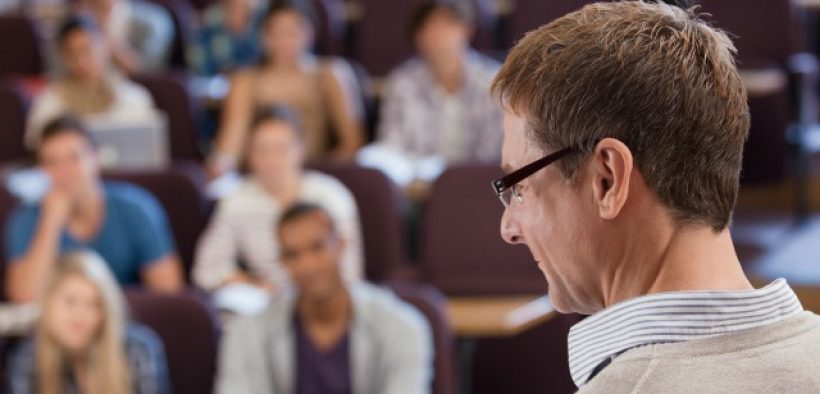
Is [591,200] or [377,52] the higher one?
[591,200]

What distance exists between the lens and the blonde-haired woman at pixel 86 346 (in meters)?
2.79

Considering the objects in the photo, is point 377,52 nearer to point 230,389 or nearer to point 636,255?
point 230,389

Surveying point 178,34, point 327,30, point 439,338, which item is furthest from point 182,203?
point 178,34

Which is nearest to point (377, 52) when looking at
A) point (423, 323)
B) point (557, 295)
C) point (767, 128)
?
point (767, 128)

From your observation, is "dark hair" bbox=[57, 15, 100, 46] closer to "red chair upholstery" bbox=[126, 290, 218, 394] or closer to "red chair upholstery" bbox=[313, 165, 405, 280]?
"red chair upholstery" bbox=[313, 165, 405, 280]

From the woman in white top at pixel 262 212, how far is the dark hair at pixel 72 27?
1.00m

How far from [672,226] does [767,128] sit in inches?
133

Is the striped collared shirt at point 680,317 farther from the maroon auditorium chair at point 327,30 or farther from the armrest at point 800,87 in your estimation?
the maroon auditorium chair at point 327,30

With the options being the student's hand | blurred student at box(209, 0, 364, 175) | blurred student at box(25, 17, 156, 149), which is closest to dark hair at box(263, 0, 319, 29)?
blurred student at box(209, 0, 364, 175)

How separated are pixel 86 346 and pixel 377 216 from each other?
0.90 meters

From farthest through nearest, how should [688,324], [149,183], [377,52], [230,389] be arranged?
[377,52]
[149,183]
[230,389]
[688,324]

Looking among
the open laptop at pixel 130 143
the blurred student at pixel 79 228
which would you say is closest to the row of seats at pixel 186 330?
the blurred student at pixel 79 228

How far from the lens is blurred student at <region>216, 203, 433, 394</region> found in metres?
2.76

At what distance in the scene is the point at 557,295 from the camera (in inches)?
32.5
